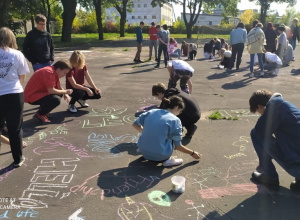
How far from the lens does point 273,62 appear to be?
34.6 feet

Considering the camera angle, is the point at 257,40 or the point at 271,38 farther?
the point at 271,38

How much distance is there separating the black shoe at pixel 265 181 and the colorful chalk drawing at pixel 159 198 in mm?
1047

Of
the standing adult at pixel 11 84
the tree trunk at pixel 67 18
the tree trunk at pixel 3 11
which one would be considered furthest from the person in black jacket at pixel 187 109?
the tree trunk at pixel 67 18

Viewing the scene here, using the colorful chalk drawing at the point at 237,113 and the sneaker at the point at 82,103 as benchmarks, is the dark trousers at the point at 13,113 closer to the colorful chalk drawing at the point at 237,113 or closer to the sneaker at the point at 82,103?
the sneaker at the point at 82,103

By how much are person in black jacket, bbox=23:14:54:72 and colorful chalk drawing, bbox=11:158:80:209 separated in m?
2.71

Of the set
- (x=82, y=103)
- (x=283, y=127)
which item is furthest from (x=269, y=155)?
(x=82, y=103)

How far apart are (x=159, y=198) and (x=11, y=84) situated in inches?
81.3

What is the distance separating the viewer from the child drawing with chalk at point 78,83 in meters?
5.50

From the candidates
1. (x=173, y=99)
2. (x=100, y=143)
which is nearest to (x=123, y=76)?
(x=100, y=143)

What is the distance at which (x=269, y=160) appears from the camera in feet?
10.1

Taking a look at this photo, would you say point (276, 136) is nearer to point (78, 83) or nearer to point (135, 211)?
point (135, 211)

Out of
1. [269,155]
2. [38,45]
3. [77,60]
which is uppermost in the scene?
[38,45]

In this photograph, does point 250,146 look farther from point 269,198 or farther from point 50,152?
point 50,152

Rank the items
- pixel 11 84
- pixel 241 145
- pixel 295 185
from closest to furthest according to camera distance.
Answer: pixel 295 185, pixel 11 84, pixel 241 145
